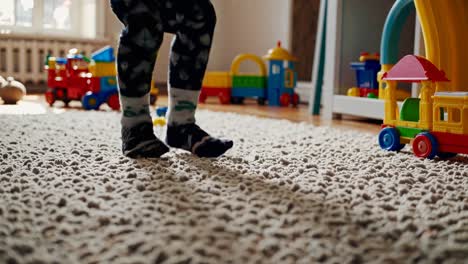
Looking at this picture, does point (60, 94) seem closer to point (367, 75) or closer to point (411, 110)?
point (367, 75)

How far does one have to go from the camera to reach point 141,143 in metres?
1.03

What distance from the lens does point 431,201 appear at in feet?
2.36

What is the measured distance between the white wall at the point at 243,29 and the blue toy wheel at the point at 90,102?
131 cm

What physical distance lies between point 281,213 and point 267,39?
2848 mm

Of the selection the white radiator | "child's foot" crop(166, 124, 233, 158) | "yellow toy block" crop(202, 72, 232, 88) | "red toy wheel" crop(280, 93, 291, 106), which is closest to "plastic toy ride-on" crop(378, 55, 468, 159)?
"child's foot" crop(166, 124, 233, 158)

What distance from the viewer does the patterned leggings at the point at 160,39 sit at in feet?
3.32

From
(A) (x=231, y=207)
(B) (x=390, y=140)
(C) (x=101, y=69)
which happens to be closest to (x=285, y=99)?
(C) (x=101, y=69)

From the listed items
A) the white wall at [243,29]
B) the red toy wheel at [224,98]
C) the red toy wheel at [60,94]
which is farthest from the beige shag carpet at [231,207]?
the white wall at [243,29]

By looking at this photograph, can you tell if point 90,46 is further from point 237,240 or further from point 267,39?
point 237,240

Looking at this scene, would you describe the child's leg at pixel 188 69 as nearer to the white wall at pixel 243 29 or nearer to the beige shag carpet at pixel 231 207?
the beige shag carpet at pixel 231 207

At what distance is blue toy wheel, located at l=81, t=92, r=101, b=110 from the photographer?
2.28m

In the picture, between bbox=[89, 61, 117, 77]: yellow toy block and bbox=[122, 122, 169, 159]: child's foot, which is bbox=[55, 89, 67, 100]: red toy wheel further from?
bbox=[122, 122, 169, 159]: child's foot

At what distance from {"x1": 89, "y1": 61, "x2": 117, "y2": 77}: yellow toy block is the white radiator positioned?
44.6 inches

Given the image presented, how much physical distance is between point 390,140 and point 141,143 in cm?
56
